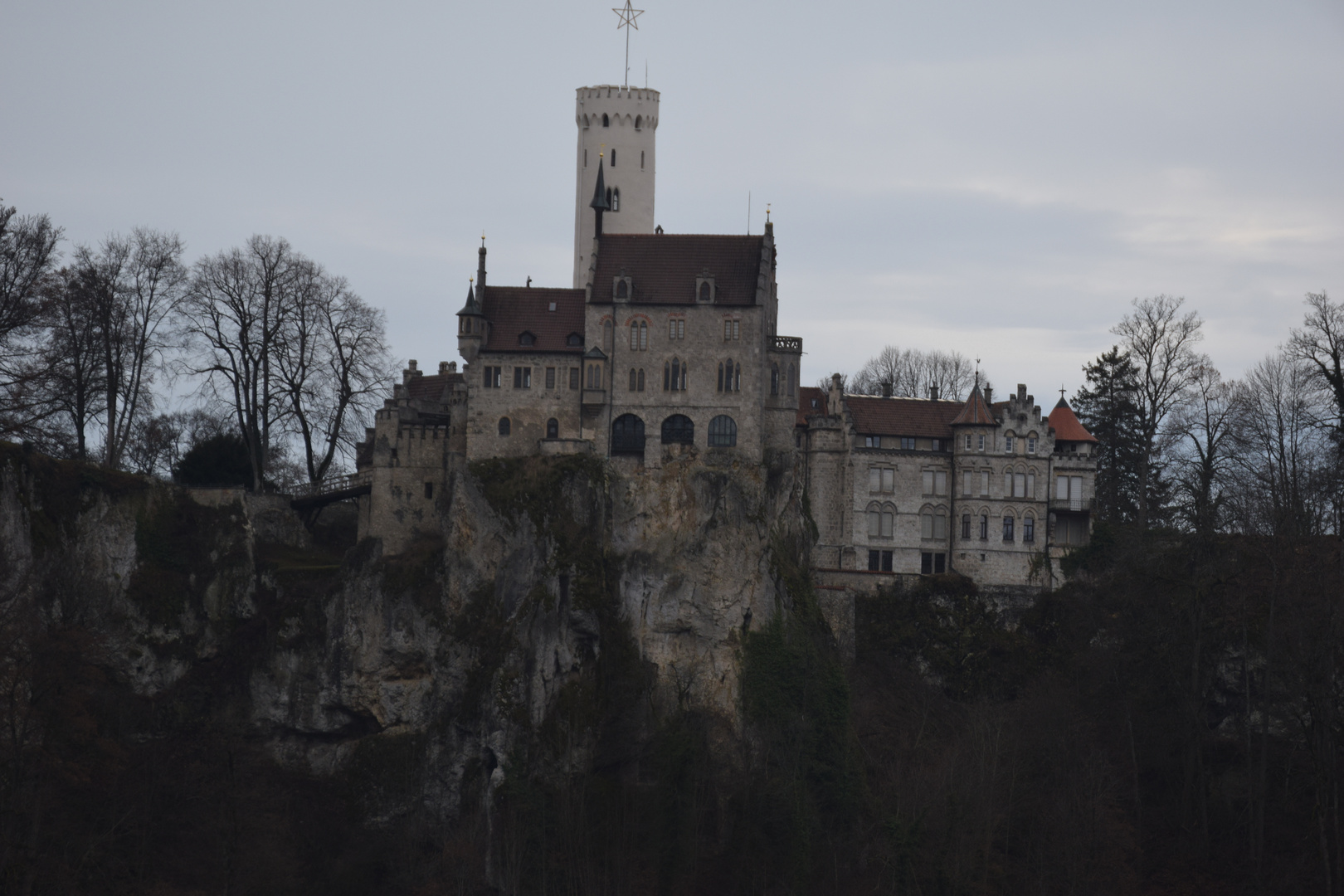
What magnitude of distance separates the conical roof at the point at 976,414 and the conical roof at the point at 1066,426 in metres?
2.85

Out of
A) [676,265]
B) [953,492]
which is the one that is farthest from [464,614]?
[953,492]

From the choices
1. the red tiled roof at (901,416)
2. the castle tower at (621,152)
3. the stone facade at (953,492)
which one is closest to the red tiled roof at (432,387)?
the castle tower at (621,152)

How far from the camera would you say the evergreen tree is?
83938 millimetres

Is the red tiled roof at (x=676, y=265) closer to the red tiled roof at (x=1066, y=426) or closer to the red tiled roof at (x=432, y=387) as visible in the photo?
the red tiled roof at (x=432, y=387)

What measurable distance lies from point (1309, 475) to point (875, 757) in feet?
70.3

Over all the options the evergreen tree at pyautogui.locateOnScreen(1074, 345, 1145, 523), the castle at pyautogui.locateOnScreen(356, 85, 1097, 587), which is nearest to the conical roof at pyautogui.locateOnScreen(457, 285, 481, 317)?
the castle at pyautogui.locateOnScreen(356, 85, 1097, 587)

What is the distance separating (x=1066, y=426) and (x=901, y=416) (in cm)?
747

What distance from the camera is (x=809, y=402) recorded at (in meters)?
81.5

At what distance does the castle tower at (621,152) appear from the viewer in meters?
82.5

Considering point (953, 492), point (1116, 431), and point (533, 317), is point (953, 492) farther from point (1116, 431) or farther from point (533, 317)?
point (533, 317)

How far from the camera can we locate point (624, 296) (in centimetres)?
7594

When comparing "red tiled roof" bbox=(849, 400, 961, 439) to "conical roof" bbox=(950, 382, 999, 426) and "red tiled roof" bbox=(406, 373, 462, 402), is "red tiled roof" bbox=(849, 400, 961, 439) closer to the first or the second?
"conical roof" bbox=(950, 382, 999, 426)

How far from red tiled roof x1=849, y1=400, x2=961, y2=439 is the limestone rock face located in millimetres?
6906

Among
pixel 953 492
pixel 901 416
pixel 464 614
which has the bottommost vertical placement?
pixel 464 614
